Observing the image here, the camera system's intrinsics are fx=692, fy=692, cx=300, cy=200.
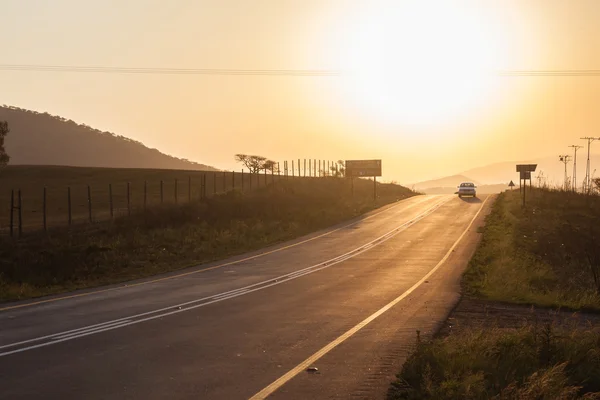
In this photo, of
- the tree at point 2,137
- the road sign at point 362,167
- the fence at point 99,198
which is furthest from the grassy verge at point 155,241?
the tree at point 2,137

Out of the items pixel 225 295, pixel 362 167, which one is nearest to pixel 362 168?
pixel 362 167

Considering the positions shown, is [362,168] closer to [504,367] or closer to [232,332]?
[232,332]

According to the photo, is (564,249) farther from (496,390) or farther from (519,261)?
(496,390)

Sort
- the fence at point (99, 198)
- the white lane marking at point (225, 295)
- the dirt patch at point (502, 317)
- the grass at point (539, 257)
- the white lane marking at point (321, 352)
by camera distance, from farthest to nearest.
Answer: the fence at point (99, 198) < the grass at point (539, 257) < the white lane marking at point (225, 295) < the dirt patch at point (502, 317) < the white lane marking at point (321, 352)

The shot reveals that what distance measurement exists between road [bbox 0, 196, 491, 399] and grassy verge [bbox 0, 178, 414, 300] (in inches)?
114

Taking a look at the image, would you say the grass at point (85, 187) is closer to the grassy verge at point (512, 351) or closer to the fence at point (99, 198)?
the fence at point (99, 198)

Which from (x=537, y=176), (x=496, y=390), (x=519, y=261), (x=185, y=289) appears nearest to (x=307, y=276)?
(x=185, y=289)

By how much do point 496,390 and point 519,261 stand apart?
62.9 feet

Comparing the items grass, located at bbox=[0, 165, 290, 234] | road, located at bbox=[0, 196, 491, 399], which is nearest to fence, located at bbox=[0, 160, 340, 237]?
grass, located at bbox=[0, 165, 290, 234]

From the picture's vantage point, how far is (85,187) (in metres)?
71.2

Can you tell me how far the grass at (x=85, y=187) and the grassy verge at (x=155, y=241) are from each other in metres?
3.78

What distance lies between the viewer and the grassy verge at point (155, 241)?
24828 millimetres

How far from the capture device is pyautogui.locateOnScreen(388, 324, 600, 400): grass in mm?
8445

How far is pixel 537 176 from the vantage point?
249 feet
